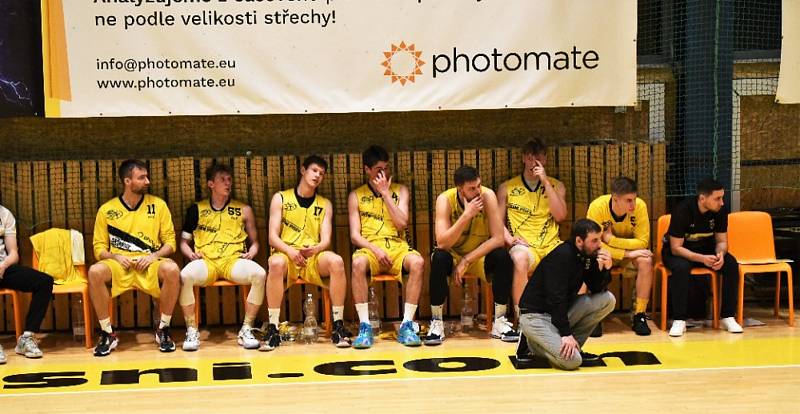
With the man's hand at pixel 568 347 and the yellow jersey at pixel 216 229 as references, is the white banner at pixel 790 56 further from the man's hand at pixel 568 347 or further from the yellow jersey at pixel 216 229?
the yellow jersey at pixel 216 229

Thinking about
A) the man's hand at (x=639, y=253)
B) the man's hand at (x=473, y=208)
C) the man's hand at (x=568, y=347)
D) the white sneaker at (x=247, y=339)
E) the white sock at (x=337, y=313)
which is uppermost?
Answer: the man's hand at (x=473, y=208)

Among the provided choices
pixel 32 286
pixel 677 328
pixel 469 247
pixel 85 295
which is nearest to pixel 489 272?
pixel 469 247

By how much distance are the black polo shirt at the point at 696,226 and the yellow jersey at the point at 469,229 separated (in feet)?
5.22

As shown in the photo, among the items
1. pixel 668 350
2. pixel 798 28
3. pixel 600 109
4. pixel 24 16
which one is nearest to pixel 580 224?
pixel 668 350

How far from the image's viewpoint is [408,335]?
9.08 meters

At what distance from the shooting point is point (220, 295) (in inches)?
398

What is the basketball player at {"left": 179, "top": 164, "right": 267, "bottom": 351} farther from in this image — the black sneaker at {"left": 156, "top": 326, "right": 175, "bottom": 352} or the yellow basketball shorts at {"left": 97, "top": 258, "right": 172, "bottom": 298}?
the yellow basketball shorts at {"left": 97, "top": 258, "right": 172, "bottom": 298}

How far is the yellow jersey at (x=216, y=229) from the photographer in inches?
374

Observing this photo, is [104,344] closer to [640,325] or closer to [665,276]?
[640,325]

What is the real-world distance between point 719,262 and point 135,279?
4.91 metres

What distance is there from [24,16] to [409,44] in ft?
11.0

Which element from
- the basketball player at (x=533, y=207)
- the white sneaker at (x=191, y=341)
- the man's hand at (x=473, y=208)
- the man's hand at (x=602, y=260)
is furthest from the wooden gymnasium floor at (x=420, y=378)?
the man's hand at (x=473, y=208)

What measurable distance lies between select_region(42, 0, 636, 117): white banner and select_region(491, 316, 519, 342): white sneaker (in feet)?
6.37

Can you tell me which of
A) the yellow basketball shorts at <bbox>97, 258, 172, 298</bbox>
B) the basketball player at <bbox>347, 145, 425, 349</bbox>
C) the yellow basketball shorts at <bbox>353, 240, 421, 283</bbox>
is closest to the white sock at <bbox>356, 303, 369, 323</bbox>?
the basketball player at <bbox>347, 145, 425, 349</bbox>
